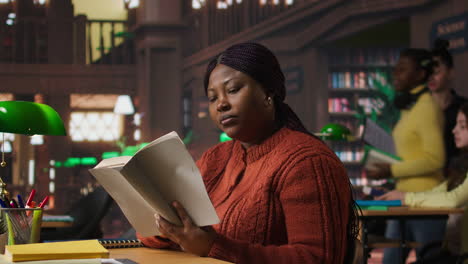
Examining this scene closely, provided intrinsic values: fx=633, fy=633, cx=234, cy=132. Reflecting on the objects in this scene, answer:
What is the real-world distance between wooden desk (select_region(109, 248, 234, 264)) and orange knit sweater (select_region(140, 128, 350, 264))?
46 mm

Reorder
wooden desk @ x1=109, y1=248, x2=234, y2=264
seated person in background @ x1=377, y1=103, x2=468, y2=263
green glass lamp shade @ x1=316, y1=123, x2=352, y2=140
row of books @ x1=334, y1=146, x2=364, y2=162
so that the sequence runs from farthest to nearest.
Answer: row of books @ x1=334, y1=146, x2=364, y2=162 → green glass lamp shade @ x1=316, y1=123, x2=352, y2=140 → seated person in background @ x1=377, y1=103, x2=468, y2=263 → wooden desk @ x1=109, y1=248, x2=234, y2=264

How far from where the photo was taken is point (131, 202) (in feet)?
4.97

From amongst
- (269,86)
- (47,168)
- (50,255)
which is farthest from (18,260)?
(47,168)

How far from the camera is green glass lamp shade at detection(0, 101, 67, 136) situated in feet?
5.90

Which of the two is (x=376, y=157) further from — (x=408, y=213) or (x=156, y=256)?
(x=156, y=256)

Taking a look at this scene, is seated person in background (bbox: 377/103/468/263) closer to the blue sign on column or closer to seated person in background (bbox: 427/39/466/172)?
seated person in background (bbox: 427/39/466/172)

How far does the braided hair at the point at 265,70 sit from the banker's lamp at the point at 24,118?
55 cm

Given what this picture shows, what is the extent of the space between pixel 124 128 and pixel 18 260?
7045 millimetres

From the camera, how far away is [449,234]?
3234 mm

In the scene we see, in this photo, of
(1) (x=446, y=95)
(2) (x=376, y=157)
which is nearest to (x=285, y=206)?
(2) (x=376, y=157)

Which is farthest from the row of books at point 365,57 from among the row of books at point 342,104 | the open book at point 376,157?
the open book at point 376,157

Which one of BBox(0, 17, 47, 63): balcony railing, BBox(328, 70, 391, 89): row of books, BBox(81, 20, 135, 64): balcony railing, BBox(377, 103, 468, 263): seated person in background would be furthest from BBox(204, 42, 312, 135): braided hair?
BBox(0, 17, 47, 63): balcony railing

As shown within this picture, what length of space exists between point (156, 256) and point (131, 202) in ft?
0.49

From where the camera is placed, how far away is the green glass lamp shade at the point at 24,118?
1800 millimetres
